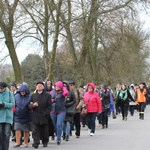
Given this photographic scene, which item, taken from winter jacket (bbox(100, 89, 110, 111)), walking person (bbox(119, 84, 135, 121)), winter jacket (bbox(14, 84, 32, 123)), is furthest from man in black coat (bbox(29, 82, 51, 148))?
walking person (bbox(119, 84, 135, 121))

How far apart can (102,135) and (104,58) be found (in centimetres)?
2701

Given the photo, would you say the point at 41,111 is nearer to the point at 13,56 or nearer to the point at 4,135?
the point at 4,135

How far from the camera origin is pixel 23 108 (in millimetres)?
12461

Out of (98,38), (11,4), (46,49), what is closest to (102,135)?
(11,4)

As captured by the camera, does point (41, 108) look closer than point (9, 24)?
Yes

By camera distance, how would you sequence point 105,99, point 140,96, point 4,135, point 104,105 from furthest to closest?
1. point 140,96
2. point 105,99
3. point 104,105
4. point 4,135

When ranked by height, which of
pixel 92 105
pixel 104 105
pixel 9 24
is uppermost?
pixel 9 24

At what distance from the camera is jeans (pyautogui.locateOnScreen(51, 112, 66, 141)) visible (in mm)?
13156

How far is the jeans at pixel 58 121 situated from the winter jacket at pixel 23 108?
2.97ft

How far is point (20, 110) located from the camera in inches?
492

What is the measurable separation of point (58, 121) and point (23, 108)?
1.21m

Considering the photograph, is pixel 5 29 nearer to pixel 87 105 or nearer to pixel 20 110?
pixel 87 105

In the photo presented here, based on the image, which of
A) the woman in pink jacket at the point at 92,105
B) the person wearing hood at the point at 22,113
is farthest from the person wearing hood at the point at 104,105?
the person wearing hood at the point at 22,113

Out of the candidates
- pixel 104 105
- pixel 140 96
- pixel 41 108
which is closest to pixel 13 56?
pixel 140 96
